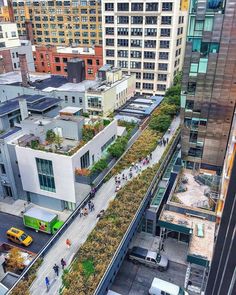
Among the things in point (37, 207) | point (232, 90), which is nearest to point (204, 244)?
point (232, 90)

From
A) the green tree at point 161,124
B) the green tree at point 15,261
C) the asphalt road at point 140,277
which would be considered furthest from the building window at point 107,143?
the green tree at point 15,261

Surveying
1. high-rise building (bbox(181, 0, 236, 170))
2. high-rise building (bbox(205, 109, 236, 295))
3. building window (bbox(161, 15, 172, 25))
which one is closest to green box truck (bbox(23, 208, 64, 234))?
high-rise building (bbox(181, 0, 236, 170))

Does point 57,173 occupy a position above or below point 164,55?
below

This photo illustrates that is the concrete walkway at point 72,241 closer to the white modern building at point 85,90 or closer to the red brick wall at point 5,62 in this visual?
the white modern building at point 85,90

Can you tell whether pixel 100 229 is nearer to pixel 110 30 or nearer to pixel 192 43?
pixel 192 43

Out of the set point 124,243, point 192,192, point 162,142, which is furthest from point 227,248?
point 162,142

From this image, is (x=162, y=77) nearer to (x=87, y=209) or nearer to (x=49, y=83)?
(x=49, y=83)

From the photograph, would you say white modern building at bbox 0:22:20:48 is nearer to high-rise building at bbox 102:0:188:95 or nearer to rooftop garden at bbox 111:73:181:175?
high-rise building at bbox 102:0:188:95
